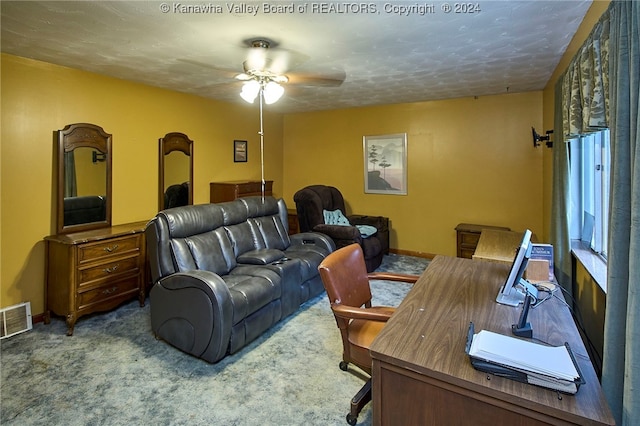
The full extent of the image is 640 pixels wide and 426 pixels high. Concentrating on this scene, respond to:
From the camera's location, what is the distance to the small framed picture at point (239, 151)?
17.9ft

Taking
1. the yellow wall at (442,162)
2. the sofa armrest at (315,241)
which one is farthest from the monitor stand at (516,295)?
the yellow wall at (442,162)

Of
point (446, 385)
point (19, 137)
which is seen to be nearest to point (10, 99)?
point (19, 137)

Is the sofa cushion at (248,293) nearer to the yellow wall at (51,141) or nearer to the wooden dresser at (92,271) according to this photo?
the wooden dresser at (92,271)

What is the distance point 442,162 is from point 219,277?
3935mm

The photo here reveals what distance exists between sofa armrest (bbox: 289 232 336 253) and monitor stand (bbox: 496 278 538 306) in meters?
2.46

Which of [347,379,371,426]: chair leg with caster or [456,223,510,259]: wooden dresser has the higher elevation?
[456,223,510,259]: wooden dresser

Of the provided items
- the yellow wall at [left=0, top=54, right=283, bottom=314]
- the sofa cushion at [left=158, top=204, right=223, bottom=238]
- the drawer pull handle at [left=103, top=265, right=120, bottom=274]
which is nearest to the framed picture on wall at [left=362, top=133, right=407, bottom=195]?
the yellow wall at [left=0, top=54, right=283, bottom=314]

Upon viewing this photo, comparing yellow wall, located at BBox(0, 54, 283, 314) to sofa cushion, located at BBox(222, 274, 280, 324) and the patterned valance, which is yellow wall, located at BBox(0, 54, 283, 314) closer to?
sofa cushion, located at BBox(222, 274, 280, 324)

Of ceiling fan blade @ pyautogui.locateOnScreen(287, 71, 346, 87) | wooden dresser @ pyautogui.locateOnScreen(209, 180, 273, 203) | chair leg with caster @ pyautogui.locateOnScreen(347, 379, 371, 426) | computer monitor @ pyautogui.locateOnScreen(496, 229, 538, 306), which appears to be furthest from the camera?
wooden dresser @ pyautogui.locateOnScreen(209, 180, 273, 203)

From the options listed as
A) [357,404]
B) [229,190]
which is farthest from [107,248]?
[357,404]

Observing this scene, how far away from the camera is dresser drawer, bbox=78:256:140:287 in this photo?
10.1 ft

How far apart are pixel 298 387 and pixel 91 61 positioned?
3.34m

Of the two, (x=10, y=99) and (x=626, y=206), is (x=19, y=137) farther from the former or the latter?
(x=626, y=206)

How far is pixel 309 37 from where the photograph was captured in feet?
8.63
